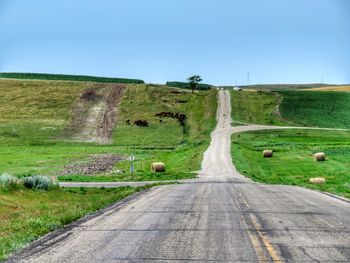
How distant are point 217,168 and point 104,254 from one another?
140 ft

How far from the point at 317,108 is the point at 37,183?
317 feet

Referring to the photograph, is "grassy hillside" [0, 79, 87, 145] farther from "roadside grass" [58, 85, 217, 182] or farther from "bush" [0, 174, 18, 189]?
"bush" [0, 174, 18, 189]

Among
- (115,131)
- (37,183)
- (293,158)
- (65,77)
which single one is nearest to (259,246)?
(37,183)

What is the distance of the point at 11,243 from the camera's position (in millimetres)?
12188

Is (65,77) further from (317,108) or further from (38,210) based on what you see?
(38,210)

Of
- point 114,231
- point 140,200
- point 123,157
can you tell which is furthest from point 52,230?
point 123,157

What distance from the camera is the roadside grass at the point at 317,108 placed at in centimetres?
10581

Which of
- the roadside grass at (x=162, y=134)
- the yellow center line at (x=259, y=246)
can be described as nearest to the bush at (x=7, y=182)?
the roadside grass at (x=162, y=134)

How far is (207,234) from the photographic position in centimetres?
1268

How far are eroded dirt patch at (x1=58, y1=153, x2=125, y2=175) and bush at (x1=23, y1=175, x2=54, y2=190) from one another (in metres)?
18.2

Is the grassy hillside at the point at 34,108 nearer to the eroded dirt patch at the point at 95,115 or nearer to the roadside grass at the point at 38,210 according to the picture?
the eroded dirt patch at the point at 95,115

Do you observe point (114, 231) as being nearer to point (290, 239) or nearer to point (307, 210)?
point (290, 239)

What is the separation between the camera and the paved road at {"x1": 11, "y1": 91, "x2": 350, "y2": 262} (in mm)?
10250

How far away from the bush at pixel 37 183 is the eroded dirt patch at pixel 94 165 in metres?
18.2
